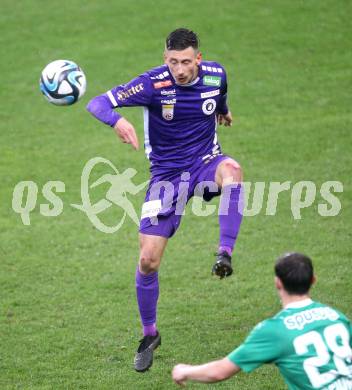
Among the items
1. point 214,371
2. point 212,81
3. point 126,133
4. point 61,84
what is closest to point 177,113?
point 212,81

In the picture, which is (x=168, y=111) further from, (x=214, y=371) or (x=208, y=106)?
(x=214, y=371)

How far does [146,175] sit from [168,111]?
6848mm

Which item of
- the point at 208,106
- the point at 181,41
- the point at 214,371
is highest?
the point at 181,41

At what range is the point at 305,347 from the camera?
A: 625cm

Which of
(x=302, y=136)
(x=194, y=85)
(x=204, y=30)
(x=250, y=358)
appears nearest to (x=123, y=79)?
(x=204, y=30)

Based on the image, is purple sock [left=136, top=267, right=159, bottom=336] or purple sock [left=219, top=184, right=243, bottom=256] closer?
purple sock [left=219, top=184, right=243, bottom=256]

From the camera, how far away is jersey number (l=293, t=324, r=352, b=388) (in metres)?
6.25

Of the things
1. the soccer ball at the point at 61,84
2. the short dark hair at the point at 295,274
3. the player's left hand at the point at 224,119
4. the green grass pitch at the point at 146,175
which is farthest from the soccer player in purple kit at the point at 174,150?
the short dark hair at the point at 295,274

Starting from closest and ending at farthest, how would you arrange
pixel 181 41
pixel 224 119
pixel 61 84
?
pixel 181 41
pixel 61 84
pixel 224 119

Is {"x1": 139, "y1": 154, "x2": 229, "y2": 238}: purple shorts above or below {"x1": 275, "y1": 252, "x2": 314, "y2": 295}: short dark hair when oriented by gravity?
above

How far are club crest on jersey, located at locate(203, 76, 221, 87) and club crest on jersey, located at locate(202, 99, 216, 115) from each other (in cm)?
17

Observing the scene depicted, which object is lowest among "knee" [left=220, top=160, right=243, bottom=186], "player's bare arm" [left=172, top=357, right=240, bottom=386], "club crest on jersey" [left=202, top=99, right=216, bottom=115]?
"player's bare arm" [left=172, top=357, right=240, bottom=386]

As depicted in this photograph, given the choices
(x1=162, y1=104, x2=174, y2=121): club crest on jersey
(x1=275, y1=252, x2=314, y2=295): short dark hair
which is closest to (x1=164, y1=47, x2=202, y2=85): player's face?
(x1=162, y1=104, x2=174, y2=121): club crest on jersey

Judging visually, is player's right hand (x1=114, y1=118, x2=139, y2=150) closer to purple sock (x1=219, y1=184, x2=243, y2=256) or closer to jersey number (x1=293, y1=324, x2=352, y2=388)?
purple sock (x1=219, y1=184, x2=243, y2=256)
